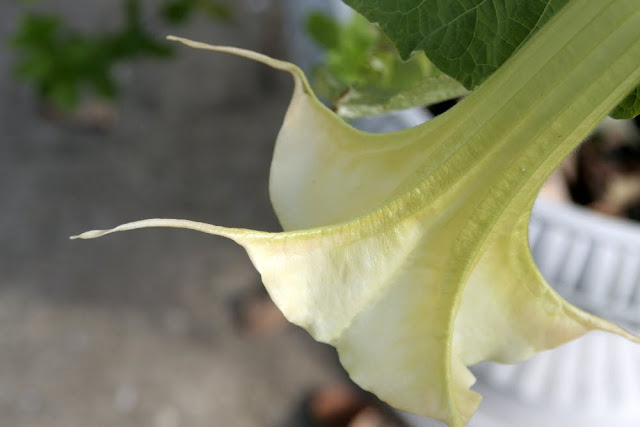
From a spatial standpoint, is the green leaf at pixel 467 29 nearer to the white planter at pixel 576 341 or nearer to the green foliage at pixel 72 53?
the white planter at pixel 576 341

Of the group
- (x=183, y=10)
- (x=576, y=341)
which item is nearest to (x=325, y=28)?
(x=576, y=341)

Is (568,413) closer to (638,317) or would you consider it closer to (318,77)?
(638,317)

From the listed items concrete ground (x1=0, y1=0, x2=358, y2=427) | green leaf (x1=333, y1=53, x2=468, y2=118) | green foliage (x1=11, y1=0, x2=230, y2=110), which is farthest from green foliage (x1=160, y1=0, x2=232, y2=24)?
green leaf (x1=333, y1=53, x2=468, y2=118)

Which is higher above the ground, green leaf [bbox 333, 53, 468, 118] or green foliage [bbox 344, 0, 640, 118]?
green foliage [bbox 344, 0, 640, 118]

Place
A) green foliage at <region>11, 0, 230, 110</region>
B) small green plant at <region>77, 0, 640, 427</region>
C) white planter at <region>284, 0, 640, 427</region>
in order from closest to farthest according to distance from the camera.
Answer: small green plant at <region>77, 0, 640, 427</region>, white planter at <region>284, 0, 640, 427</region>, green foliage at <region>11, 0, 230, 110</region>

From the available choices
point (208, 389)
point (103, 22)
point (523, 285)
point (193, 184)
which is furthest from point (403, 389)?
point (103, 22)

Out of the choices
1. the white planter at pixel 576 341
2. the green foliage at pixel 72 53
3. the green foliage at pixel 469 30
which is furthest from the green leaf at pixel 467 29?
the green foliage at pixel 72 53

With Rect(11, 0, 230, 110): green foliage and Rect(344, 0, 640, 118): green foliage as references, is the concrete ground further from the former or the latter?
Rect(344, 0, 640, 118): green foliage
